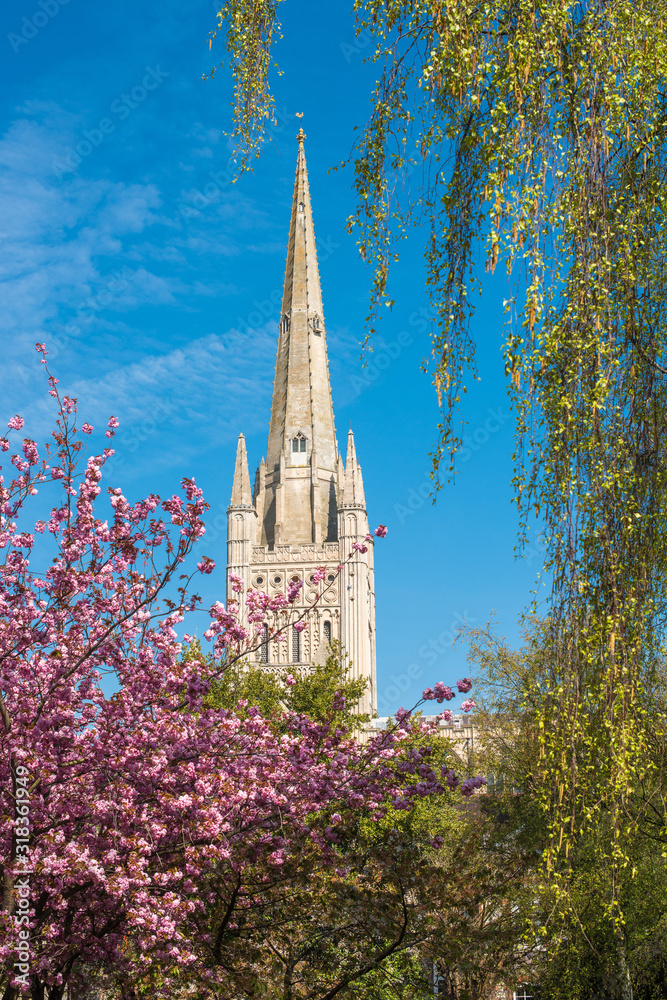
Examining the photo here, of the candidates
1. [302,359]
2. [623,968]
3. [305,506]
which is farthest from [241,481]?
[623,968]

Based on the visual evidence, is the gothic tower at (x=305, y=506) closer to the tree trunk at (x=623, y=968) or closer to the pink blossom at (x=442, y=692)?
the tree trunk at (x=623, y=968)

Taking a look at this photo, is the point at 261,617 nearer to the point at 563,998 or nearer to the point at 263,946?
the point at 263,946

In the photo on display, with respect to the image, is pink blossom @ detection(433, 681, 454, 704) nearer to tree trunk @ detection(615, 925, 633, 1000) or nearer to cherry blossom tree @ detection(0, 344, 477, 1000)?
cherry blossom tree @ detection(0, 344, 477, 1000)

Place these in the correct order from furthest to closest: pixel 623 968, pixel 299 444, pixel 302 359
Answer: pixel 302 359
pixel 299 444
pixel 623 968

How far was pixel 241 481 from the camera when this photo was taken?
90188mm

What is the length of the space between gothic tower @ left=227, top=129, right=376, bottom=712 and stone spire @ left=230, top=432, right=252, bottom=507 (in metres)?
0.09

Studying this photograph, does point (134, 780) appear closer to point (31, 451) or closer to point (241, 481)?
point (31, 451)

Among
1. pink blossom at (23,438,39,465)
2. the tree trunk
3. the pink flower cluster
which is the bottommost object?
the tree trunk

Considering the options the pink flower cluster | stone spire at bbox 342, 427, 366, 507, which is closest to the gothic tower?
stone spire at bbox 342, 427, 366, 507

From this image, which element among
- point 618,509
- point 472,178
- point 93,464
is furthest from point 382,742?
point 472,178

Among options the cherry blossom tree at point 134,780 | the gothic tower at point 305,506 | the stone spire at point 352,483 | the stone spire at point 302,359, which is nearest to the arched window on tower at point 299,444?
the gothic tower at point 305,506

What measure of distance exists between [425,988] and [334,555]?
71075mm

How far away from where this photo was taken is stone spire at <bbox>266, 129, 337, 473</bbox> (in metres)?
93.9

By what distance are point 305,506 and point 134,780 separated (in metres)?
80.6
